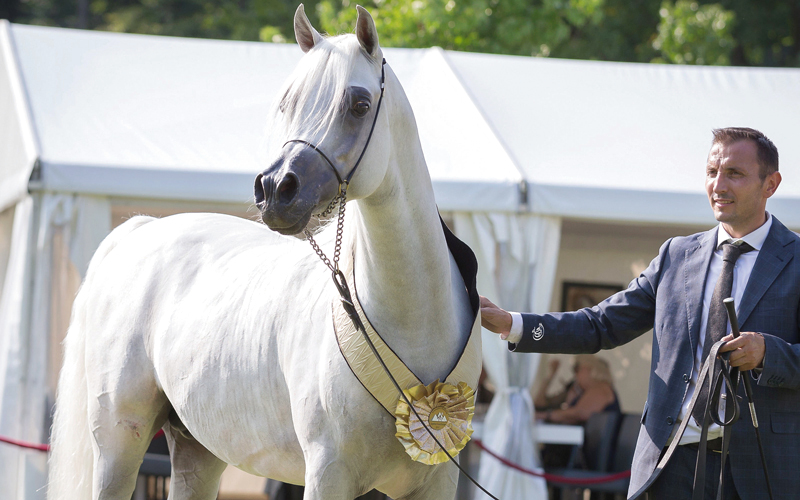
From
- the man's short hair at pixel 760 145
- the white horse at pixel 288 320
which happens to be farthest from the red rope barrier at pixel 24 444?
the man's short hair at pixel 760 145

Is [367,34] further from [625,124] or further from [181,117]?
[625,124]

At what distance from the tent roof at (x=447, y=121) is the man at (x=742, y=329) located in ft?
9.34

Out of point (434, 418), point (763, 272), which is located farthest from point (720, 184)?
point (434, 418)

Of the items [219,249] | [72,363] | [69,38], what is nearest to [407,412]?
[219,249]

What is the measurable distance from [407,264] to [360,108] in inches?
17.2

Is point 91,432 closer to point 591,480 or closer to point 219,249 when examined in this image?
point 219,249

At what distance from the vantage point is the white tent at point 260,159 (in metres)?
5.08

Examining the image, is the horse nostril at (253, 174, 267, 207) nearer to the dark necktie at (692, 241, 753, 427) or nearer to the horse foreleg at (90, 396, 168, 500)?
the dark necktie at (692, 241, 753, 427)

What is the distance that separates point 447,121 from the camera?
6.10 m

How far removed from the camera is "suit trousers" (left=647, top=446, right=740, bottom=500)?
233 centimetres

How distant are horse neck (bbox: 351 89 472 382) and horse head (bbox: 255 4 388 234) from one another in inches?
4.4

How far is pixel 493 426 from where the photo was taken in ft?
17.6

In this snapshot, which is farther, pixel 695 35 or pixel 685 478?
pixel 695 35

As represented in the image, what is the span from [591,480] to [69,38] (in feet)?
17.5
